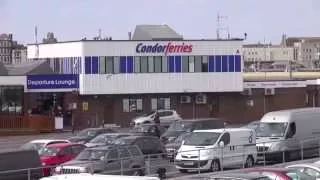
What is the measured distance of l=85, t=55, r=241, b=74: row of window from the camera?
62.7 metres

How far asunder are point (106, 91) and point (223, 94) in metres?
11.3

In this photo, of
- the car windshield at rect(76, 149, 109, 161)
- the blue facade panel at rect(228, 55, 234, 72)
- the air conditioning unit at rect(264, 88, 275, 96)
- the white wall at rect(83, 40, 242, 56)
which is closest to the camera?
the car windshield at rect(76, 149, 109, 161)

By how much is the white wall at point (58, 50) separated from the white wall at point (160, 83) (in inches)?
114

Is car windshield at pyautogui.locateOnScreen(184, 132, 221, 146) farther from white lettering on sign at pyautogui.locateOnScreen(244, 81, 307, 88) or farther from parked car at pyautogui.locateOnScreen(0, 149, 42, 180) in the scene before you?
white lettering on sign at pyautogui.locateOnScreen(244, 81, 307, 88)

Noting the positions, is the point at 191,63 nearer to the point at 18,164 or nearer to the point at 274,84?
the point at 274,84

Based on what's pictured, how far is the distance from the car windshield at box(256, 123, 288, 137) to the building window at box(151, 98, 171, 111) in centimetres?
3061

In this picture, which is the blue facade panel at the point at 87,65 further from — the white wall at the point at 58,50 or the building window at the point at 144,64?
the building window at the point at 144,64

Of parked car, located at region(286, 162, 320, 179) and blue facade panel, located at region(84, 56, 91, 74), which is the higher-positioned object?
blue facade panel, located at region(84, 56, 91, 74)

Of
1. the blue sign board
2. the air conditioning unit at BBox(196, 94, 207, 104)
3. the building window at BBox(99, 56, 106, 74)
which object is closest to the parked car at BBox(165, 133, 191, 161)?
the blue sign board

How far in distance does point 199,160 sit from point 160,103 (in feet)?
122

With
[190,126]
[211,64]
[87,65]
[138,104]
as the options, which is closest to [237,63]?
[211,64]

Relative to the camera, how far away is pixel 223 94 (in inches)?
2653

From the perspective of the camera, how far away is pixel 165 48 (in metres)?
65.2

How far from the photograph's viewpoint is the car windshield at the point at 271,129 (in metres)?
33.1
